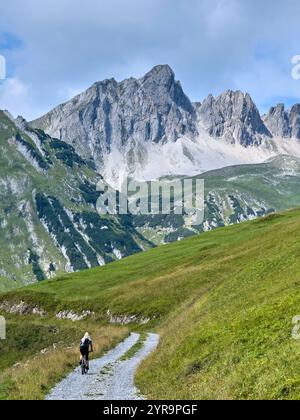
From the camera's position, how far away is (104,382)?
113 ft

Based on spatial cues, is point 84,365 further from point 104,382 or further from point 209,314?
point 209,314

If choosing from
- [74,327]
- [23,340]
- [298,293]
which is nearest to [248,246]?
[74,327]

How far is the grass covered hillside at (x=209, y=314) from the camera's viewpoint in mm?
24953

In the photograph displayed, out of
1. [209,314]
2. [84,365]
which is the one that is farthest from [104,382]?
[209,314]

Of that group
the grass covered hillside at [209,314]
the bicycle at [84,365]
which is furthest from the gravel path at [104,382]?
the grass covered hillside at [209,314]

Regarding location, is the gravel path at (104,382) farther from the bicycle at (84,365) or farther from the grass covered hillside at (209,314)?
the grass covered hillside at (209,314)

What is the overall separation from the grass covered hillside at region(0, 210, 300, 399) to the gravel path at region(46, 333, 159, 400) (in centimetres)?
120

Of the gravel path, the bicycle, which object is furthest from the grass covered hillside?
the bicycle

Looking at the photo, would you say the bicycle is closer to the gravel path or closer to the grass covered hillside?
the gravel path

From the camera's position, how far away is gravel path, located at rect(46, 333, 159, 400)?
2922 cm

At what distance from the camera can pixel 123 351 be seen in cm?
5262

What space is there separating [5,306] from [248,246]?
59.4 m

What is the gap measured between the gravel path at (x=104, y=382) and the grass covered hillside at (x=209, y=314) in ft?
3.95
